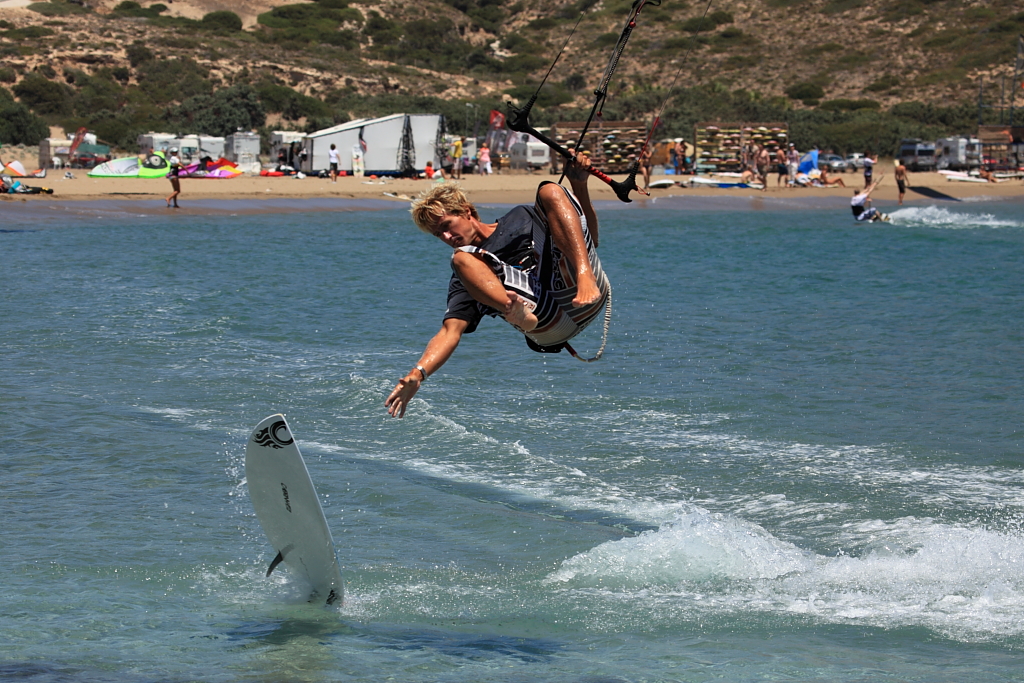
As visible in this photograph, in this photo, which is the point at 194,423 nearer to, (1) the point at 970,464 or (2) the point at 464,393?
(2) the point at 464,393

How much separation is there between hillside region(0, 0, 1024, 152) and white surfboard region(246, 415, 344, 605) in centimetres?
4904

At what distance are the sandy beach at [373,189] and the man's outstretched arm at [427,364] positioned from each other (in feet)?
94.3

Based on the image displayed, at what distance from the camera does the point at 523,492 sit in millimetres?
8477

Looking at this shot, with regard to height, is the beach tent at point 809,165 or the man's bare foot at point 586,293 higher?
the beach tent at point 809,165

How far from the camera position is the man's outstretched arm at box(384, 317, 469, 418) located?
198 inches

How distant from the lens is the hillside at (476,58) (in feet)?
207

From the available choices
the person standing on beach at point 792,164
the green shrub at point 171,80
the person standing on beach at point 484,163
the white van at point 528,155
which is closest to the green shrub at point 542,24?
the green shrub at point 171,80

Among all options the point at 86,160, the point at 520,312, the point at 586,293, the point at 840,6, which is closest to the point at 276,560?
the point at 520,312

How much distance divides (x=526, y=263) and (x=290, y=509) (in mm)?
1906

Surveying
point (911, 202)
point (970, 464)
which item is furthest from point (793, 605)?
point (911, 202)

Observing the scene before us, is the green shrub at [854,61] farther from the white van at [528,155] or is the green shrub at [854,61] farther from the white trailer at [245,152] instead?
the white trailer at [245,152]

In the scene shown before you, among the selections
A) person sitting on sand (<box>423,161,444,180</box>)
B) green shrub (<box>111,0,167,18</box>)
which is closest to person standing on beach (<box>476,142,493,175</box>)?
person sitting on sand (<box>423,161,444,180</box>)

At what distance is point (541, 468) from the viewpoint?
9.12 m

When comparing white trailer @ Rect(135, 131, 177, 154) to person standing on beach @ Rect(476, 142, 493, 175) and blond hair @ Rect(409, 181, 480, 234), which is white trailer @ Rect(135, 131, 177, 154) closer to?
person standing on beach @ Rect(476, 142, 493, 175)
